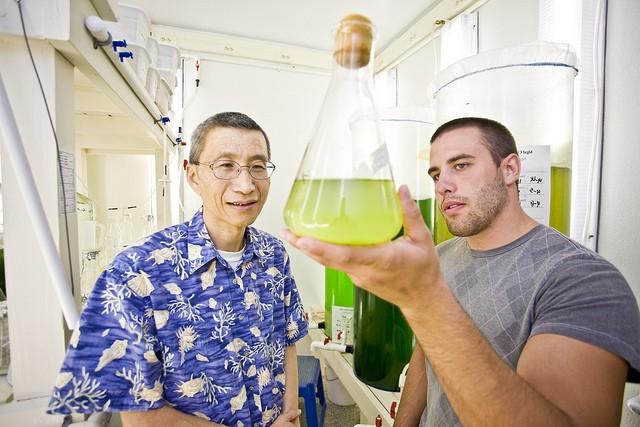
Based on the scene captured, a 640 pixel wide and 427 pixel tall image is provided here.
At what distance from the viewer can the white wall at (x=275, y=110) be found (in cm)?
229

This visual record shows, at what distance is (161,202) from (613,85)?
2.37 metres

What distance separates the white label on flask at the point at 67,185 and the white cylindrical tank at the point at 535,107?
3.50ft

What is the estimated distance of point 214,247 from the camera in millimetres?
855

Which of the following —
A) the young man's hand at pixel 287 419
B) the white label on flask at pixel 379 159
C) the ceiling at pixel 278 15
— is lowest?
the young man's hand at pixel 287 419

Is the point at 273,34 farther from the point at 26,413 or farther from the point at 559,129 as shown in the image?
the point at 26,413

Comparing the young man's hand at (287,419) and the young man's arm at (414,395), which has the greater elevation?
the young man's arm at (414,395)

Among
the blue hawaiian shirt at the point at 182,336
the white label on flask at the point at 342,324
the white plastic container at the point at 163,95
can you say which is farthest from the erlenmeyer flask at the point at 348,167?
the white plastic container at the point at 163,95

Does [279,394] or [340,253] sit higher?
[340,253]

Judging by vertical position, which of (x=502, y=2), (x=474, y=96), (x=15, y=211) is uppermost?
(x=502, y=2)

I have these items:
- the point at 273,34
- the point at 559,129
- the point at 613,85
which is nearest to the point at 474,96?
the point at 559,129

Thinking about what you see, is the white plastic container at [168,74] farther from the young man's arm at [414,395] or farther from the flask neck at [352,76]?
the young man's arm at [414,395]

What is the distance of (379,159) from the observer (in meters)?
0.47

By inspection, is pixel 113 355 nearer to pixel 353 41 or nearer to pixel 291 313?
pixel 291 313

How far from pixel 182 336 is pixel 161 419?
0.18m
